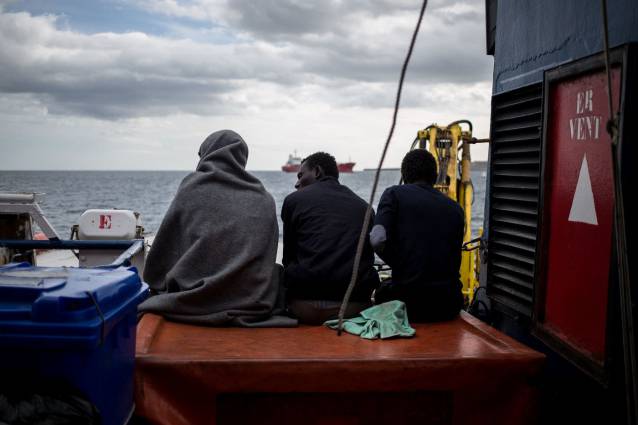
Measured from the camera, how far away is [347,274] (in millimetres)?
4059

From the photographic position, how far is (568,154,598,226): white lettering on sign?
3.14 metres

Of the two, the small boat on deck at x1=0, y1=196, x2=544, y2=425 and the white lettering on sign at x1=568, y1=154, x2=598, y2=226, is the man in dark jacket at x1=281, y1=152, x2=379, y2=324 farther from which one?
the white lettering on sign at x1=568, y1=154, x2=598, y2=226

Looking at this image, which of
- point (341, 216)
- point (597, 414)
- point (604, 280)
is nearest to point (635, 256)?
point (604, 280)

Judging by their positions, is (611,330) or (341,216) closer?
(611,330)

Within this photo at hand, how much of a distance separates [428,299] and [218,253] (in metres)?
1.40

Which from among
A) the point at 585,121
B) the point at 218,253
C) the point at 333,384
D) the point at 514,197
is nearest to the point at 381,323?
the point at 333,384

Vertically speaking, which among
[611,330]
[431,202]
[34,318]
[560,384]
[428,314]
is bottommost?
[560,384]

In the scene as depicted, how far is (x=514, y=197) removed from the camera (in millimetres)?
4199

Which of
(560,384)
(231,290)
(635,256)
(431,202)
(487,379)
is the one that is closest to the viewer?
(635,256)

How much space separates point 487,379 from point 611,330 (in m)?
0.66

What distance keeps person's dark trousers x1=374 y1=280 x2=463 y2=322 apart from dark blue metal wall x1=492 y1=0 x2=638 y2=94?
4.80 ft

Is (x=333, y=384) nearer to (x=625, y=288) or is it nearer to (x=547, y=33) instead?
(x=625, y=288)

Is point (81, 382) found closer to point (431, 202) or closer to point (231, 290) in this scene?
point (231, 290)

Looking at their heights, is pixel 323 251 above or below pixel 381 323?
above
